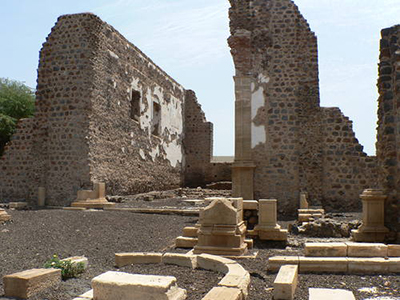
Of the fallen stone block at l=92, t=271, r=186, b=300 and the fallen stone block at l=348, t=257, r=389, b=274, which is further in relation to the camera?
the fallen stone block at l=348, t=257, r=389, b=274

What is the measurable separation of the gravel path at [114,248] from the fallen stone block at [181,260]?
120mm

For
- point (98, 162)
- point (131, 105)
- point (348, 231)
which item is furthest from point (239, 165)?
point (131, 105)

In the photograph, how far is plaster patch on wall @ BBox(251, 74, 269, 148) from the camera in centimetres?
1163

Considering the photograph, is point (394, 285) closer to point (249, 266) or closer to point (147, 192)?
point (249, 266)

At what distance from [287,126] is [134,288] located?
8.70 m

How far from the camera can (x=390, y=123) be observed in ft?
23.4

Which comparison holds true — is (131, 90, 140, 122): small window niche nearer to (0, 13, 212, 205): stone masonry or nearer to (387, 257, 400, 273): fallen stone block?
(0, 13, 212, 205): stone masonry

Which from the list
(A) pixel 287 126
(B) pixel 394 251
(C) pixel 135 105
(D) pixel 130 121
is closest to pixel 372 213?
(B) pixel 394 251

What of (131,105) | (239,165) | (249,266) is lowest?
(249,266)

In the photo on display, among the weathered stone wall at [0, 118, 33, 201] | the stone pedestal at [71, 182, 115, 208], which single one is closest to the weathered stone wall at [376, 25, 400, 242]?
the stone pedestal at [71, 182, 115, 208]

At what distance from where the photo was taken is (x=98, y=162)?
13.6 m

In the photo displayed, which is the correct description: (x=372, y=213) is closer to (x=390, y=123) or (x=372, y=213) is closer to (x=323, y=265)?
(x=390, y=123)

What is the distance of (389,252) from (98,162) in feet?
33.0

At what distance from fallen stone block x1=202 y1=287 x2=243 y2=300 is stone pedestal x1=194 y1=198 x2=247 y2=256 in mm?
2485
